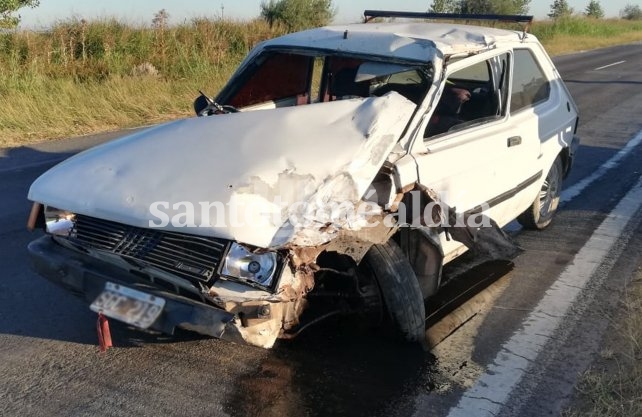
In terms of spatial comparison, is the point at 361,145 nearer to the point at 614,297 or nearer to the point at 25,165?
the point at 614,297

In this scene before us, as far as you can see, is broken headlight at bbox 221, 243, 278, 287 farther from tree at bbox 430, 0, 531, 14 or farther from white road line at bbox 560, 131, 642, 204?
tree at bbox 430, 0, 531, 14

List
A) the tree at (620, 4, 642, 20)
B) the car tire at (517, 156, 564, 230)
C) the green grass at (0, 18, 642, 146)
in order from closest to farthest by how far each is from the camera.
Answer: the car tire at (517, 156, 564, 230) → the green grass at (0, 18, 642, 146) → the tree at (620, 4, 642, 20)

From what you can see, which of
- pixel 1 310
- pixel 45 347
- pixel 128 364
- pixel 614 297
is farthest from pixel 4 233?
pixel 614 297

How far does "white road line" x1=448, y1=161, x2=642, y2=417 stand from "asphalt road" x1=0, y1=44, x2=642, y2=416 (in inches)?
1.9

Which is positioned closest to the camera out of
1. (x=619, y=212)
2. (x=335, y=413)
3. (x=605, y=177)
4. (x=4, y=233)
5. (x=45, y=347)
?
(x=335, y=413)

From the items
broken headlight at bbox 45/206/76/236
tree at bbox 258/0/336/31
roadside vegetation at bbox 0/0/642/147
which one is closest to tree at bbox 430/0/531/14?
tree at bbox 258/0/336/31

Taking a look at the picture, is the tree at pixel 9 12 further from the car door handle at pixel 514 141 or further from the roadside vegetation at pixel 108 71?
the car door handle at pixel 514 141

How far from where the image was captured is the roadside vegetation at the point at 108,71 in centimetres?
1120

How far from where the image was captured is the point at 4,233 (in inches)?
219

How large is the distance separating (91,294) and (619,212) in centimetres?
494

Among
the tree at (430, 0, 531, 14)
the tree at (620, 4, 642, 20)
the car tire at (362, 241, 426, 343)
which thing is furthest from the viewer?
the tree at (620, 4, 642, 20)

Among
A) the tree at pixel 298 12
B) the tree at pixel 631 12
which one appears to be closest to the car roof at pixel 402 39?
the tree at pixel 298 12

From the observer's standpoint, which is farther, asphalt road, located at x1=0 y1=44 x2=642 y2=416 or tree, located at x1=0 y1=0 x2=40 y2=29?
tree, located at x1=0 y1=0 x2=40 y2=29

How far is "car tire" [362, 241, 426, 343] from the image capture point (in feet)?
11.3
